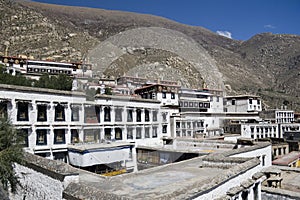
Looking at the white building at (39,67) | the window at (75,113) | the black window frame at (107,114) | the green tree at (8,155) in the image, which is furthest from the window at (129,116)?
the white building at (39,67)

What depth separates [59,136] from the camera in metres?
21.7

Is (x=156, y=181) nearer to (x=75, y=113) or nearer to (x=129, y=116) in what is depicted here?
A: (x=75, y=113)

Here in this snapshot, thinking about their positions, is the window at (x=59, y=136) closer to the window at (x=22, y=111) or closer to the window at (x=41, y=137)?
the window at (x=41, y=137)

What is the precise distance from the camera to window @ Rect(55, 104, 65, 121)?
21.8 metres

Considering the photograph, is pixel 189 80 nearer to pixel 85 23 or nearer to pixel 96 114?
pixel 96 114

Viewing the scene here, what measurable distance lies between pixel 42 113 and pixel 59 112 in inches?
53.6

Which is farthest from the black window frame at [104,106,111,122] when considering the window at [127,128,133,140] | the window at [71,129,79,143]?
the window at [71,129,79,143]

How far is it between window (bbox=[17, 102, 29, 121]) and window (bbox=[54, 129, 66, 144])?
249 centimetres

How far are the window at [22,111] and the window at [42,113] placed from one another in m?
0.88

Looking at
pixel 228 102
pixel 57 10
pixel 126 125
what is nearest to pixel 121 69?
pixel 228 102

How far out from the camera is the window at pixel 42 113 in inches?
817

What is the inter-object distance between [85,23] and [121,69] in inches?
3668

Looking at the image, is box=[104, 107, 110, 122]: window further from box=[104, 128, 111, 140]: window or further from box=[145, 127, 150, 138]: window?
box=[145, 127, 150, 138]: window

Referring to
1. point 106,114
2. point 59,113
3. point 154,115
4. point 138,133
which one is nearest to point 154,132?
point 154,115
